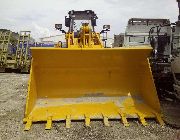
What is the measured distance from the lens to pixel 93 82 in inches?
223

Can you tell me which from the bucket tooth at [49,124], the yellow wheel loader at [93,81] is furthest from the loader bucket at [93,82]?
the bucket tooth at [49,124]

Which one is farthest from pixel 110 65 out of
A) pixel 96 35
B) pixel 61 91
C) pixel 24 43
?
pixel 24 43

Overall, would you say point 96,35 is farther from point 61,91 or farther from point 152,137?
point 152,137

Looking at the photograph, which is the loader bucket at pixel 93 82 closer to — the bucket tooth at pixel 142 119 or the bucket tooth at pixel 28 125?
the bucket tooth at pixel 142 119

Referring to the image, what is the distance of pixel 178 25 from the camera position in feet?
19.4

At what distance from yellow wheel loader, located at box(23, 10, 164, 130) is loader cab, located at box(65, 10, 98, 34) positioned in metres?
2.80

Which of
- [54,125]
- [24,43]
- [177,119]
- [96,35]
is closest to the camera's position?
[54,125]

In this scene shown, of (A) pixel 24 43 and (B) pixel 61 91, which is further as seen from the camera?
(A) pixel 24 43

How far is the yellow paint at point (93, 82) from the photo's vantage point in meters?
5.17

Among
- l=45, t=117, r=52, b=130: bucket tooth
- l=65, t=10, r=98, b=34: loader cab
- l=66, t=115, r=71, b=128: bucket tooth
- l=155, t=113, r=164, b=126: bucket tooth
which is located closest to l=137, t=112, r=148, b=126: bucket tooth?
l=155, t=113, r=164, b=126: bucket tooth

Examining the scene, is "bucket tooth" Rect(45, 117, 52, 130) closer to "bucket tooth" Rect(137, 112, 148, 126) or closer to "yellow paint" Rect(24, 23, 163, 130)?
"yellow paint" Rect(24, 23, 163, 130)

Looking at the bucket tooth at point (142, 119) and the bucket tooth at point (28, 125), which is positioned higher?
the bucket tooth at point (142, 119)

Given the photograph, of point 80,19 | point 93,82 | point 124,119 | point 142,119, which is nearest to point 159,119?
point 142,119

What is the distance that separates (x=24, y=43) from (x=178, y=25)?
1071cm
